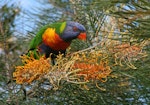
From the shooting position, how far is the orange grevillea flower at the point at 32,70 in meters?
0.86

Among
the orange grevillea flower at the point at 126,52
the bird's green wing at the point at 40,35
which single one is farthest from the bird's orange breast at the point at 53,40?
the orange grevillea flower at the point at 126,52

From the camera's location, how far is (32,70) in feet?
2.85

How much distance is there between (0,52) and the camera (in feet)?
4.29

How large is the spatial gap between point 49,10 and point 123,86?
645 mm

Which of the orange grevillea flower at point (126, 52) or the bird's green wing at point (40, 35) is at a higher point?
the bird's green wing at point (40, 35)

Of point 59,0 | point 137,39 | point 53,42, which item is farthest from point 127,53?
point 59,0

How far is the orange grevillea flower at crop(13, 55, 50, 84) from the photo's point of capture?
86cm

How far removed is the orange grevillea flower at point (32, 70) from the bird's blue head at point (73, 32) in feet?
0.94

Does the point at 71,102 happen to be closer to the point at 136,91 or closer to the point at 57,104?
the point at 57,104

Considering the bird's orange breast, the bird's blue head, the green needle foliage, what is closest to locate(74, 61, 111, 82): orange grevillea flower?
the green needle foliage

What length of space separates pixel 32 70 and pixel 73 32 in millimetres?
368

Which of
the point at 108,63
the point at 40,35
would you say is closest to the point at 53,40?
the point at 40,35

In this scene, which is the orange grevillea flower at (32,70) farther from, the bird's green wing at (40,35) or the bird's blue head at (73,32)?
the bird's green wing at (40,35)

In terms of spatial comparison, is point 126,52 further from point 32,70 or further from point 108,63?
point 32,70
